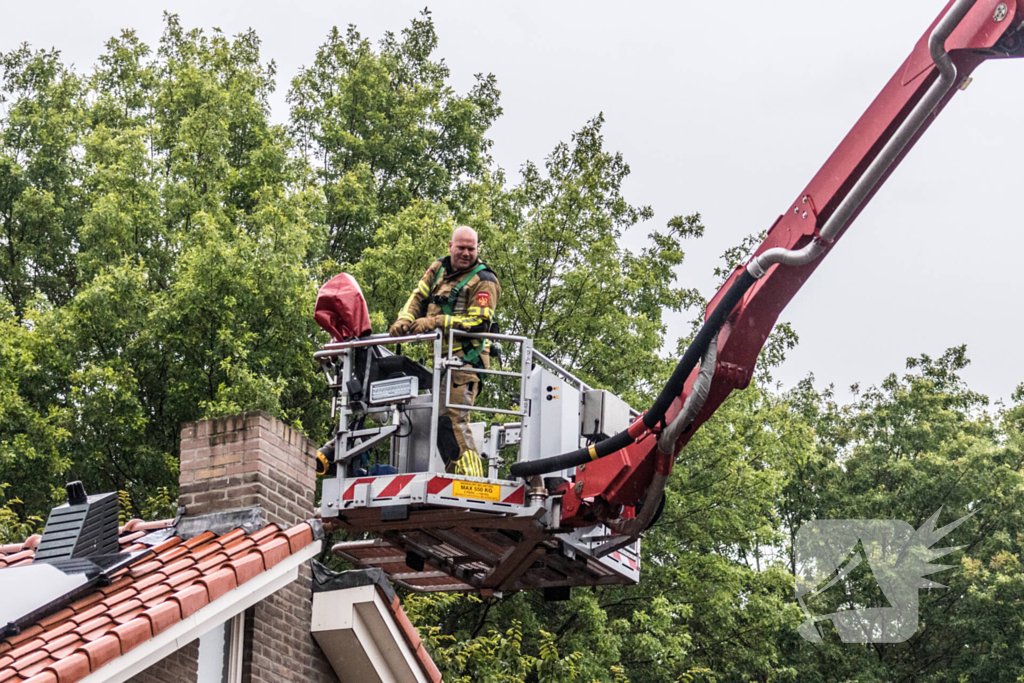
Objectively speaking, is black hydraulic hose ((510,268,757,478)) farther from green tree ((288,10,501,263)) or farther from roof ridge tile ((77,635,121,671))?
green tree ((288,10,501,263))

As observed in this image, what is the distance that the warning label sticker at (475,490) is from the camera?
388 inches

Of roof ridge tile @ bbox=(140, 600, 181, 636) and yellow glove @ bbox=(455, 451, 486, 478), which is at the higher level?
yellow glove @ bbox=(455, 451, 486, 478)

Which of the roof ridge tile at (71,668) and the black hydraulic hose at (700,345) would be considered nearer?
the roof ridge tile at (71,668)

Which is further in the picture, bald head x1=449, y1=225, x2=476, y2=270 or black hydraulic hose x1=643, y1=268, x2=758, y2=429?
bald head x1=449, y1=225, x2=476, y2=270

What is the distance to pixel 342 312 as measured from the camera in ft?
34.1

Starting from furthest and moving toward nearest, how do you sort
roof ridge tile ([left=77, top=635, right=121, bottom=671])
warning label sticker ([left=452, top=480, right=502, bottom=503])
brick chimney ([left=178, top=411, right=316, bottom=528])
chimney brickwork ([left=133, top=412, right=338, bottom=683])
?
warning label sticker ([left=452, top=480, right=502, bottom=503])
brick chimney ([left=178, top=411, right=316, bottom=528])
chimney brickwork ([left=133, top=412, right=338, bottom=683])
roof ridge tile ([left=77, top=635, right=121, bottom=671])

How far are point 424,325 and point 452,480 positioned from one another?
1244mm

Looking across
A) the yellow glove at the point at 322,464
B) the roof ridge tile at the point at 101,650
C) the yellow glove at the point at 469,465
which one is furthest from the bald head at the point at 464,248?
the roof ridge tile at the point at 101,650

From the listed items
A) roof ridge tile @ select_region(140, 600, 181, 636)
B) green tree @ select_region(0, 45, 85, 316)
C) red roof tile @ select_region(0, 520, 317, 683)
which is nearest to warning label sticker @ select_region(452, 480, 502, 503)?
red roof tile @ select_region(0, 520, 317, 683)

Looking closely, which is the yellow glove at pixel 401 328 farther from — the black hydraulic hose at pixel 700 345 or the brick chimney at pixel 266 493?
the black hydraulic hose at pixel 700 345

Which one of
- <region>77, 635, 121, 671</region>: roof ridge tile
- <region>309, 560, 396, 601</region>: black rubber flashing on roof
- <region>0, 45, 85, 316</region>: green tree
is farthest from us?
<region>0, 45, 85, 316</region>: green tree

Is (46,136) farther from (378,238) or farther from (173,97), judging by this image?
(378,238)

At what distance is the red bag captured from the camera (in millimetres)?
10391

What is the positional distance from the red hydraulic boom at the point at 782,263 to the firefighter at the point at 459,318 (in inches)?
22.9
